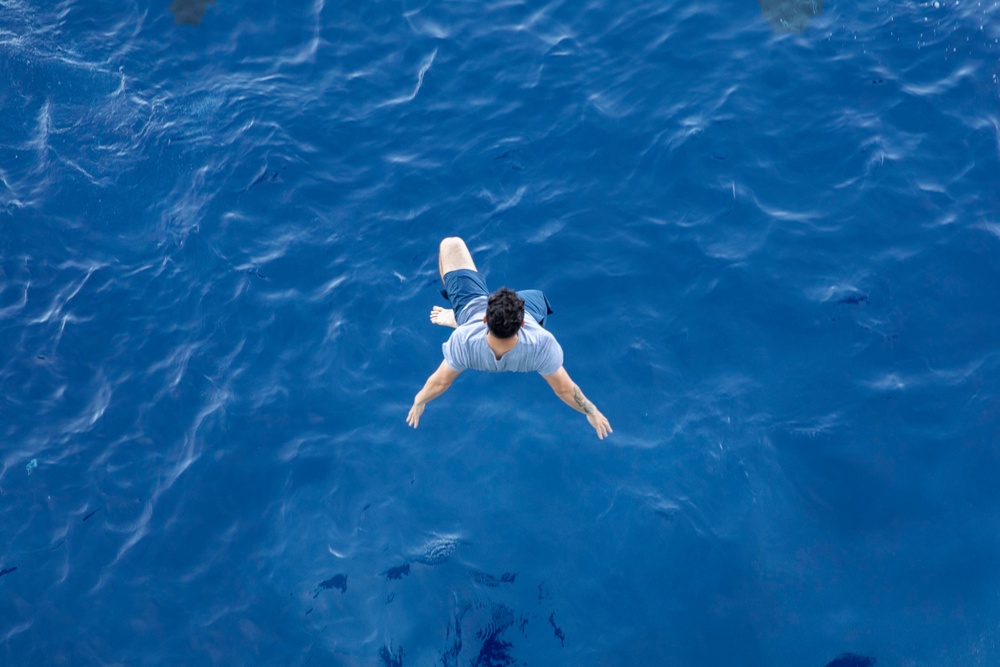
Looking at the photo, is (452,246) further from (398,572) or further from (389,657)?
(389,657)

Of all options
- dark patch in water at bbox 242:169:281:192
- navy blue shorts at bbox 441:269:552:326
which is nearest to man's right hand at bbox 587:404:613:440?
navy blue shorts at bbox 441:269:552:326

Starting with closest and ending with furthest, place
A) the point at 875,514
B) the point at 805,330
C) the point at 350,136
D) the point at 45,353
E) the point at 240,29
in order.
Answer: the point at 875,514 < the point at 805,330 < the point at 45,353 < the point at 350,136 < the point at 240,29

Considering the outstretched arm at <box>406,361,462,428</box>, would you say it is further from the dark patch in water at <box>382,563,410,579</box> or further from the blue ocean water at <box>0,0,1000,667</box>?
the dark patch in water at <box>382,563,410,579</box>

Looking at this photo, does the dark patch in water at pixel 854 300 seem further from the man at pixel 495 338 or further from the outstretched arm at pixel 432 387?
the outstretched arm at pixel 432 387

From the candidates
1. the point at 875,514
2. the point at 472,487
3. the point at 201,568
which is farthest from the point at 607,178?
the point at 201,568

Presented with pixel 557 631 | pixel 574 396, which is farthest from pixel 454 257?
pixel 557 631

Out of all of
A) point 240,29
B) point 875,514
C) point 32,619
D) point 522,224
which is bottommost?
point 875,514

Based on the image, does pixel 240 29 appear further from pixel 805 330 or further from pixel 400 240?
pixel 805 330
